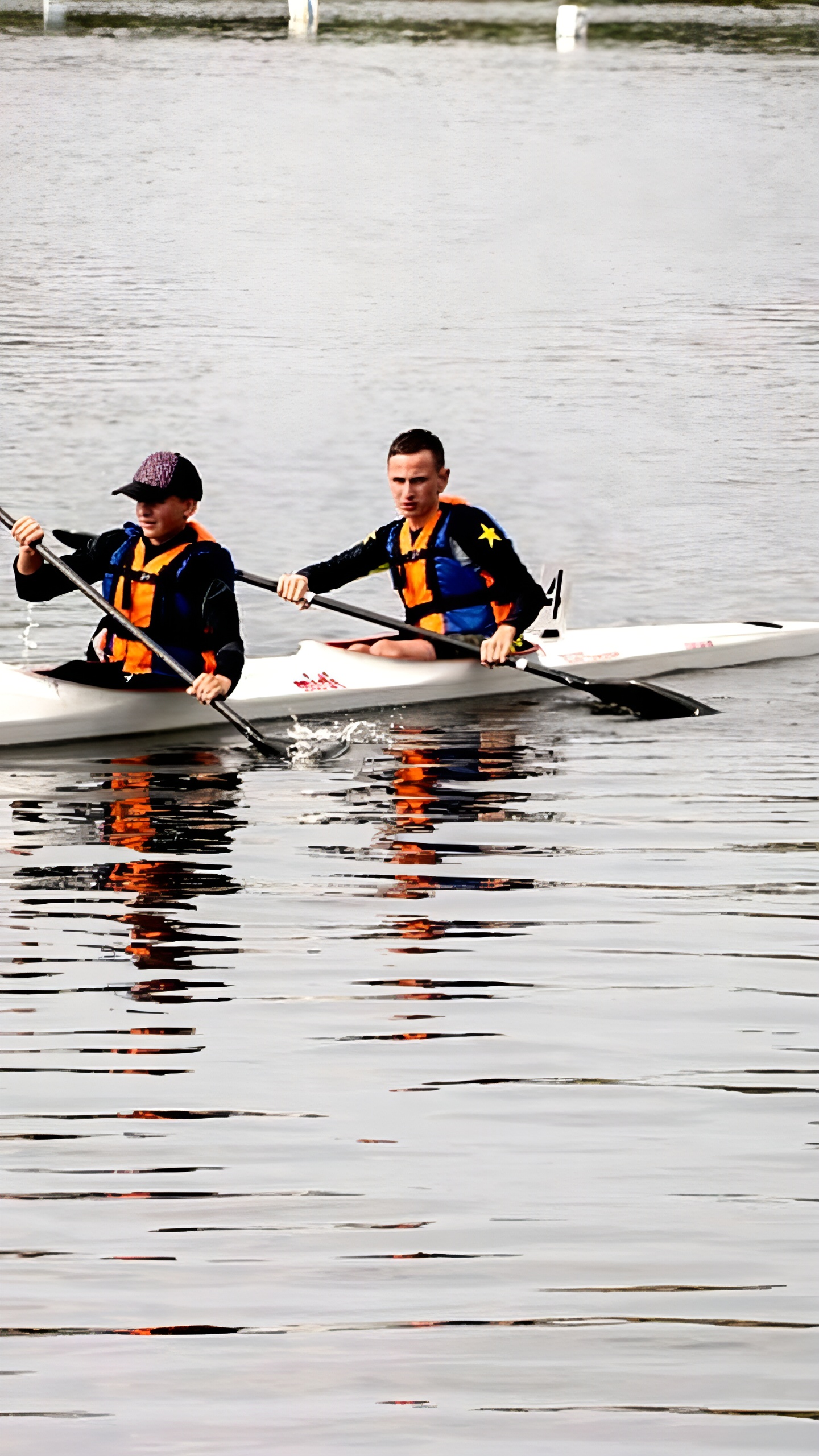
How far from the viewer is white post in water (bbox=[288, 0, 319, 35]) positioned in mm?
72125

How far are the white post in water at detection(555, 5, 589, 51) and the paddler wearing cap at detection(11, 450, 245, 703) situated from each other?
60.1 metres

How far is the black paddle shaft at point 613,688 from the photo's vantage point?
39.8 feet

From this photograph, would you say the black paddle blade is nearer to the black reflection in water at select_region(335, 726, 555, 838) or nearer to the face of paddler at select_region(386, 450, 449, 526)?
the black reflection in water at select_region(335, 726, 555, 838)

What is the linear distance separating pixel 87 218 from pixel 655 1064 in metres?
39.0

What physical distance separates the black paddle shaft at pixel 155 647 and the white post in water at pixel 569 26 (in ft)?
198

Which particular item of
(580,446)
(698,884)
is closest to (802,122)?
(580,446)

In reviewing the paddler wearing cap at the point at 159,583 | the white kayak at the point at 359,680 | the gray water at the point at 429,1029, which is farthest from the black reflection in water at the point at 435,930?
the white kayak at the point at 359,680

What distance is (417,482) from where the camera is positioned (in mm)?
11719

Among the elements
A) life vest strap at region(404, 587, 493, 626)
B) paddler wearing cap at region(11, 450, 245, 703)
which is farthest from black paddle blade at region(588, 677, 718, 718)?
paddler wearing cap at region(11, 450, 245, 703)

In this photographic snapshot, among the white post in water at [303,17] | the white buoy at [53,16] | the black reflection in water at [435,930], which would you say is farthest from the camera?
the white buoy at [53,16]

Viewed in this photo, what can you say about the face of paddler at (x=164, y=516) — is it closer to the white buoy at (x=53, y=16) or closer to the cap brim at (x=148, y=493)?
the cap brim at (x=148, y=493)

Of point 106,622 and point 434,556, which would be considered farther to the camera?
point 434,556

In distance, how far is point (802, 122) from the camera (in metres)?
59.9

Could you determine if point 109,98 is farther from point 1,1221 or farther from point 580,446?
point 1,1221
